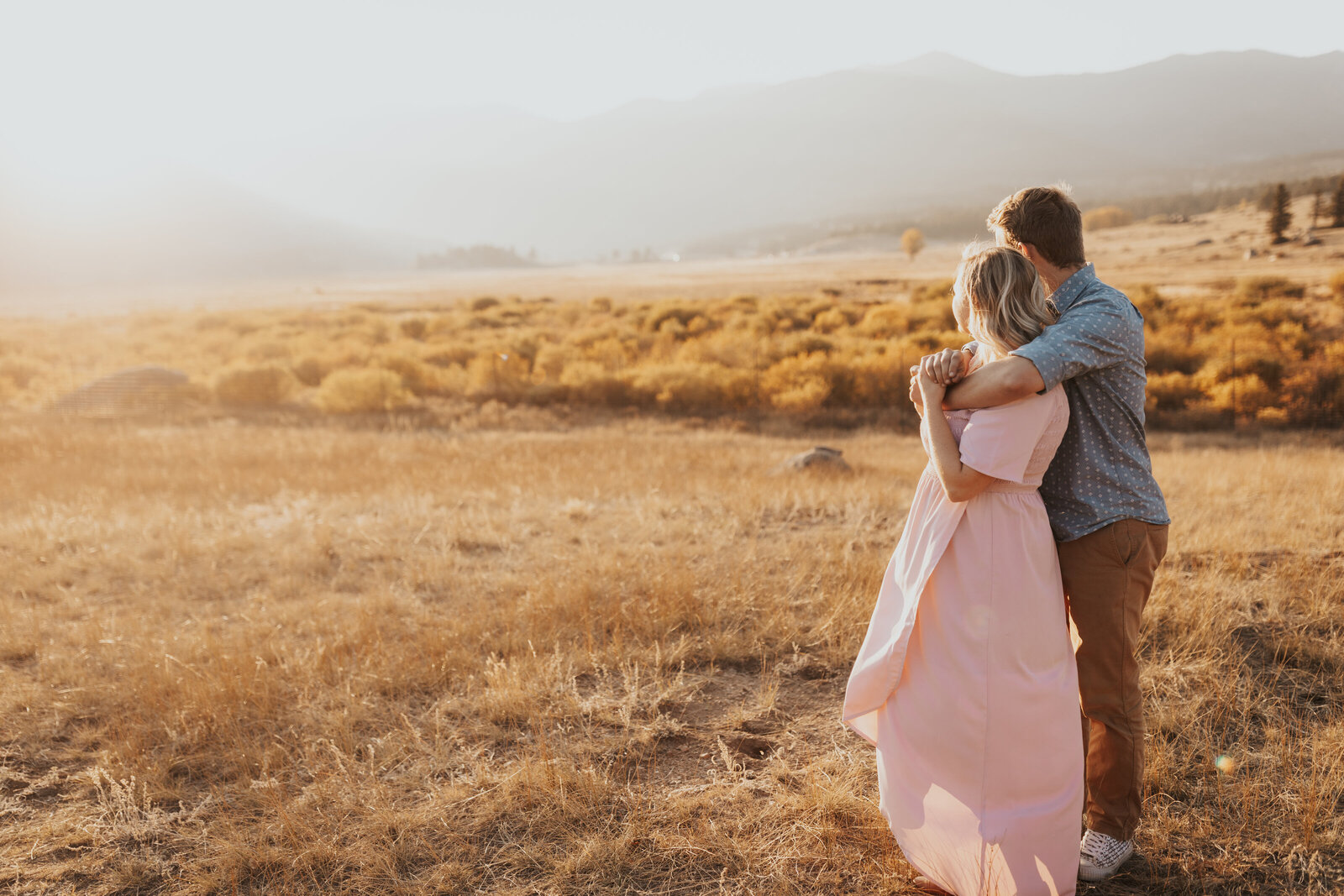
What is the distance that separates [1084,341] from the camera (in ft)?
7.72

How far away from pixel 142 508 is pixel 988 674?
901 centimetres

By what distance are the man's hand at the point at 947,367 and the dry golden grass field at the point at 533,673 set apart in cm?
120

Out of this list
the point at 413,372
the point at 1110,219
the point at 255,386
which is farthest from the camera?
the point at 1110,219

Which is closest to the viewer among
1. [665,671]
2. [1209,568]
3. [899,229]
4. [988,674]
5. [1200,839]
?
[988,674]

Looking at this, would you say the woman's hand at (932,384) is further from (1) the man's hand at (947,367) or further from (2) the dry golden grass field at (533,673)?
(2) the dry golden grass field at (533,673)

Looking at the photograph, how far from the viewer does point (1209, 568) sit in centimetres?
543

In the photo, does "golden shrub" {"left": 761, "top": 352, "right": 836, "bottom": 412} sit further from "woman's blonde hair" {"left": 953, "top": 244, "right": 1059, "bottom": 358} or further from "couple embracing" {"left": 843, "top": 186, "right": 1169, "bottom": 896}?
"woman's blonde hair" {"left": 953, "top": 244, "right": 1059, "bottom": 358}

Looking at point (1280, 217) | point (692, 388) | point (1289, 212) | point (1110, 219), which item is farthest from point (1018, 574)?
point (1110, 219)

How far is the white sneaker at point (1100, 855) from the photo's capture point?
108 inches

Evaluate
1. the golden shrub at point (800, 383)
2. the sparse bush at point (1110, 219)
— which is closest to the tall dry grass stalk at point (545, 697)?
the golden shrub at point (800, 383)

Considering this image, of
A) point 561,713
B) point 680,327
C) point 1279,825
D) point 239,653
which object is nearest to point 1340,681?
point 1279,825

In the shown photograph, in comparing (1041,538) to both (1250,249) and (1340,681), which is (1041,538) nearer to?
(1340,681)

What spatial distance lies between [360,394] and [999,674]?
57.6 feet

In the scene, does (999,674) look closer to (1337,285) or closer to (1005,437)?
(1005,437)
